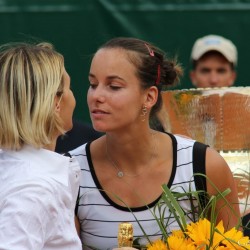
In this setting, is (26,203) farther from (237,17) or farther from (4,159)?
(237,17)

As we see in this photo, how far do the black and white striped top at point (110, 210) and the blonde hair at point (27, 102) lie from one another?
55 cm

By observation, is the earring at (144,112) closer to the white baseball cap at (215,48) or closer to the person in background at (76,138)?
the person in background at (76,138)

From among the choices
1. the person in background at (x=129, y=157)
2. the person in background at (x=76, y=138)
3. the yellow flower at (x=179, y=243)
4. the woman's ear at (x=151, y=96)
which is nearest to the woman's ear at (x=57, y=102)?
the person in background at (x=129, y=157)

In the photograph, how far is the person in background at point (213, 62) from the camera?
4344 mm

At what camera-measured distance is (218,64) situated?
4.41m

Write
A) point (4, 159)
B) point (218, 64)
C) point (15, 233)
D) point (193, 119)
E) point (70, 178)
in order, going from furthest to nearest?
point (218, 64)
point (193, 119)
point (70, 178)
point (4, 159)
point (15, 233)

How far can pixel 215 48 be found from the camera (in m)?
4.35

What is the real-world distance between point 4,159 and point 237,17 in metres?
2.67

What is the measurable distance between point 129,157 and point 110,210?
0.74 ft

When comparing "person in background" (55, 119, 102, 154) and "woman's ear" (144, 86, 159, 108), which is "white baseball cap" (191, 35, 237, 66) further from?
"woman's ear" (144, 86, 159, 108)

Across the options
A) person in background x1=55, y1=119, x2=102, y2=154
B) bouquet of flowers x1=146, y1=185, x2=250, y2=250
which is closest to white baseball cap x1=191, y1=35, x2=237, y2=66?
person in background x1=55, y1=119, x2=102, y2=154

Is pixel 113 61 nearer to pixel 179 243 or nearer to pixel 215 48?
pixel 179 243

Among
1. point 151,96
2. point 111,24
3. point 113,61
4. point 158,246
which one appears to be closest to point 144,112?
point 151,96

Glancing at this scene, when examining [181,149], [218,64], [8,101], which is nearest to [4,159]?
[8,101]
